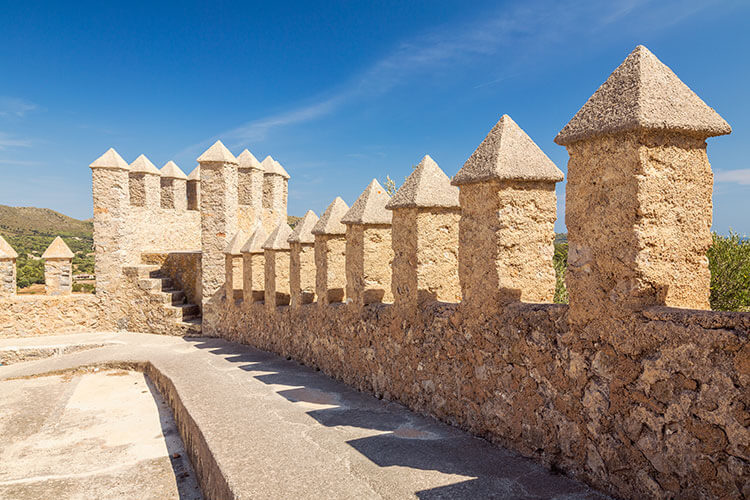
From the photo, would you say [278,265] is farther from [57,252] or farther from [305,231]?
[57,252]

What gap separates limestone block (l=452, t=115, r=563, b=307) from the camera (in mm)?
4129

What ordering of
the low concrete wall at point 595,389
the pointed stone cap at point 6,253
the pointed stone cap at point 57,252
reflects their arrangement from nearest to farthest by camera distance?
the low concrete wall at point 595,389
the pointed stone cap at point 6,253
the pointed stone cap at point 57,252

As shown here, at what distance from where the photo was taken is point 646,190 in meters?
2.98

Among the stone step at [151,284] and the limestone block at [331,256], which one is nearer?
the limestone block at [331,256]

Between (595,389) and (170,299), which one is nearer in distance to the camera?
(595,389)

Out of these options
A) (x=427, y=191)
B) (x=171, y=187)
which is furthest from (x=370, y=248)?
(x=171, y=187)

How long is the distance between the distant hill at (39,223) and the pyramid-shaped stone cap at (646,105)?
195 ft

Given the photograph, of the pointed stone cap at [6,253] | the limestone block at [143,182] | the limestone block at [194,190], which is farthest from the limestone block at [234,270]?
the limestone block at [194,190]

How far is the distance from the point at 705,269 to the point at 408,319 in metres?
2.88

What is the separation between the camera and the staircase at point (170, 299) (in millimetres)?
13367

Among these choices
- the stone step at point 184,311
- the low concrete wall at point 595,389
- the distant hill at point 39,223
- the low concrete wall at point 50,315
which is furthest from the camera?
the distant hill at point 39,223

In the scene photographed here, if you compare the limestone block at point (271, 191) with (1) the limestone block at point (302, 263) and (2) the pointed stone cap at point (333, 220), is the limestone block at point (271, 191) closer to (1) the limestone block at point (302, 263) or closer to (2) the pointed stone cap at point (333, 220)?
(1) the limestone block at point (302, 263)

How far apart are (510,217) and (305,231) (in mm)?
4820

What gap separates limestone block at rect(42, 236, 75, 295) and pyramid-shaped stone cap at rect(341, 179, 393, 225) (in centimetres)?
1223
